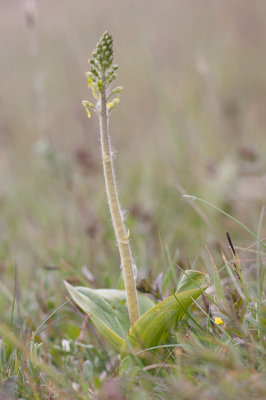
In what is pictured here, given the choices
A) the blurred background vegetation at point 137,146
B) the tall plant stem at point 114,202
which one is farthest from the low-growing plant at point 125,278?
the blurred background vegetation at point 137,146

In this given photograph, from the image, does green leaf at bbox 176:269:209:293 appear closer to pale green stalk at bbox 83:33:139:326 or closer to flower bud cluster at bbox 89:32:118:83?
pale green stalk at bbox 83:33:139:326

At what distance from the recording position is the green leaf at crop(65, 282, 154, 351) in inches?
67.1

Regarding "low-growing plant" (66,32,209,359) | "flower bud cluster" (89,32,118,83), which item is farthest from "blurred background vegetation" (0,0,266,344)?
"flower bud cluster" (89,32,118,83)

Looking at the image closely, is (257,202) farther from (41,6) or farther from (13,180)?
(41,6)

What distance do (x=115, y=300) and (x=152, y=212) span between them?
2.39 m

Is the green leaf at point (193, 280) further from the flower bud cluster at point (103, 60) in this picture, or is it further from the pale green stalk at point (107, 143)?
the flower bud cluster at point (103, 60)

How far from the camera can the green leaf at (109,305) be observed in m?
1.70

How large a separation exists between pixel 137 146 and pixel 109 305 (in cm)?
506

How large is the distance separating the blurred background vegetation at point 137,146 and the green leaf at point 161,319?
1.38ft

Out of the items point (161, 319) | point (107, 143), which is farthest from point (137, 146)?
point (161, 319)

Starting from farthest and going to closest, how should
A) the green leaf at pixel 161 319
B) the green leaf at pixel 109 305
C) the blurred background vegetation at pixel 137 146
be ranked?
the blurred background vegetation at pixel 137 146, the green leaf at pixel 109 305, the green leaf at pixel 161 319

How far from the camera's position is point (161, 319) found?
154 centimetres

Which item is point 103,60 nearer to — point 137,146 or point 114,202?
point 114,202

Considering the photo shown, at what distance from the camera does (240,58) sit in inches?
321
